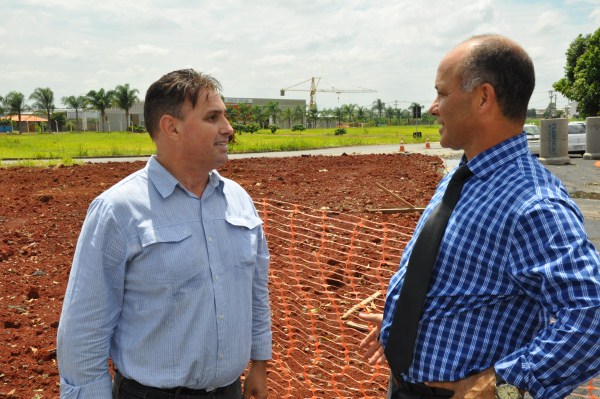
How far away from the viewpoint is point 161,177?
2.21 m

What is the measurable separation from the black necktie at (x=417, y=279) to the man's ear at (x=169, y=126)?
0.98m

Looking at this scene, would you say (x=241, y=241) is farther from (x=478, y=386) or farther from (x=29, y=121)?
(x=29, y=121)

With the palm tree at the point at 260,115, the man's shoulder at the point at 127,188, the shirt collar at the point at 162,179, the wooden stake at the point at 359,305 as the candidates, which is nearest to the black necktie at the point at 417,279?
the shirt collar at the point at 162,179

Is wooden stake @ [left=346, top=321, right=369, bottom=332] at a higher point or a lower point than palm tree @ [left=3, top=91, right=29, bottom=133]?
lower

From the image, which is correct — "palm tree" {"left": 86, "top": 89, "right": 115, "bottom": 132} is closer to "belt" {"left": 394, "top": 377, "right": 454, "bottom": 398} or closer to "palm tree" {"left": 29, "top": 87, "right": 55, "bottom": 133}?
"palm tree" {"left": 29, "top": 87, "right": 55, "bottom": 133}

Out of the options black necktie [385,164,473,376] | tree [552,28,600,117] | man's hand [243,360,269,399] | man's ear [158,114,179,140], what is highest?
tree [552,28,600,117]

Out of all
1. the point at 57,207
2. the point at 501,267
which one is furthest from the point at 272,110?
the point at 501,267

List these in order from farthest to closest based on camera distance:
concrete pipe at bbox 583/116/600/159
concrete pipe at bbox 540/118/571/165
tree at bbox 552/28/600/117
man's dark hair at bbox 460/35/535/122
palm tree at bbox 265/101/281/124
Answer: palm tree at bbox 265/101/281/124 < tree at bbox 552/28/600/117 < concrete pipe at bbox 583/116/600/159 < concrete pipe at bbox 540/118/571/165 < man's dark hair at bbox 460/35/535/122

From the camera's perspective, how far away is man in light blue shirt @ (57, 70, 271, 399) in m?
2.05

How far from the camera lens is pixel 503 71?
5.99 feet

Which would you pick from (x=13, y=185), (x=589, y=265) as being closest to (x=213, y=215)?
(x=589, y=265)

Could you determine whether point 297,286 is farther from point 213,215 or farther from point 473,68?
point 473,68

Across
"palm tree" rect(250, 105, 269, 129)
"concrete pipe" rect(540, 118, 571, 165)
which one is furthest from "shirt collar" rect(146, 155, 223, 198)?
"palm tree" rect(250, 105, 269, 129)

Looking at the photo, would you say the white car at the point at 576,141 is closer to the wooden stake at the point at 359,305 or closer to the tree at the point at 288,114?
the wooden stake at the point at 359,305
